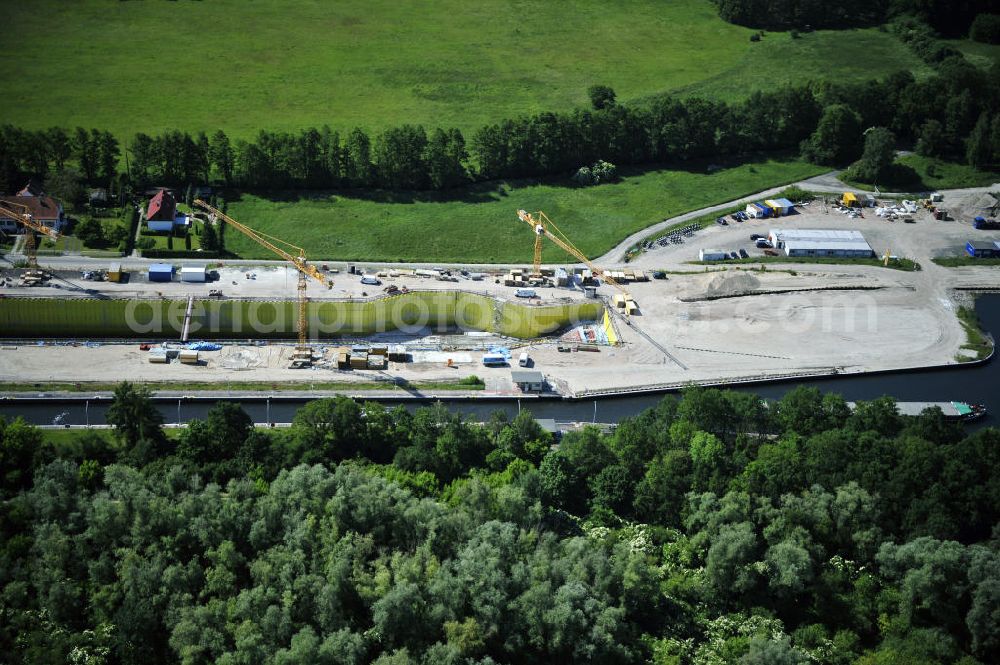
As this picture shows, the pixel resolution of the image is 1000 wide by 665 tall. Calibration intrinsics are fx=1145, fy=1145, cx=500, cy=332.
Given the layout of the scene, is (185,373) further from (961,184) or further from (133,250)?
(961,184)

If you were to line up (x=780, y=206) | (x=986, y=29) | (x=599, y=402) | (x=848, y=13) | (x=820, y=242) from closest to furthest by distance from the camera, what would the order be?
(x=599, y=402), (x=820, y=242), (x=780, y=206), (x=986, y=29), (x=848, y=13)

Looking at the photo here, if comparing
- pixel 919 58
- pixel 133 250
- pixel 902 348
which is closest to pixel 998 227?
pixel 902 348

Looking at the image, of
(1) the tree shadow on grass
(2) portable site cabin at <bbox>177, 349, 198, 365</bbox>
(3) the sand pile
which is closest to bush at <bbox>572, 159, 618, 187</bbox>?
(1) the tree shadow on grass

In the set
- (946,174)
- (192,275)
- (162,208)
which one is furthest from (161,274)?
(946,174)

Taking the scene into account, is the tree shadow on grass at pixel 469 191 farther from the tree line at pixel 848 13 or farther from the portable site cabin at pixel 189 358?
Answer: the tree line at pixel 848 13

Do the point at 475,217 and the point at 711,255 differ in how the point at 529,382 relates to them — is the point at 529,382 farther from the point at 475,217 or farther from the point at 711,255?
the point at 711,255

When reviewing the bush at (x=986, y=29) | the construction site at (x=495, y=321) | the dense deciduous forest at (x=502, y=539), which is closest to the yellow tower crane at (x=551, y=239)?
the construction site at (x=495, y=321)

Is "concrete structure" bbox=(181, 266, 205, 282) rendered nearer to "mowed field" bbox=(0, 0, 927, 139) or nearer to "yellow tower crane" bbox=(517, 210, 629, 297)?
"mowed field" bbox=(0, 0, 927, 139)
